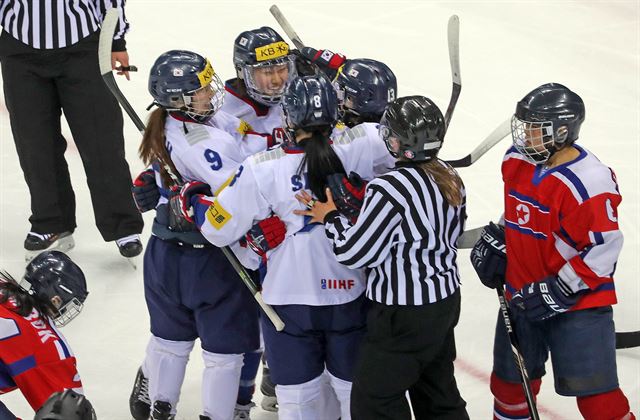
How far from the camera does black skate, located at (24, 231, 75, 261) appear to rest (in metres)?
4.83

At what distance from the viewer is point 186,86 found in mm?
3289

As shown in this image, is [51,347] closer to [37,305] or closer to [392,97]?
[37,305]

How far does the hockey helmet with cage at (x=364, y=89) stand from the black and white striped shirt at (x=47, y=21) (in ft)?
5.05

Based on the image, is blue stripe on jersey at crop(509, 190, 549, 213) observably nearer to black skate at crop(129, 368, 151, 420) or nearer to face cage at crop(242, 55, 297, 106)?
face cage at crop(242, 55, 297, 106)

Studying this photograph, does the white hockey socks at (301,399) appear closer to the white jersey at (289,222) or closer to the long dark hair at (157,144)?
the white jersey at (289,222)

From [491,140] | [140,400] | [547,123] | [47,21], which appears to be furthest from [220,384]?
[47,21]

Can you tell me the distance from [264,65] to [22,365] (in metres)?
1.32

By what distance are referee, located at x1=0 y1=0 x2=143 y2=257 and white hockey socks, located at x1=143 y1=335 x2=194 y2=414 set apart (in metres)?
1.27

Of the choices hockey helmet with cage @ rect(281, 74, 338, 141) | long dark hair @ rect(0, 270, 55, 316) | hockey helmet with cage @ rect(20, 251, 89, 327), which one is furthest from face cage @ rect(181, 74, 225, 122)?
long dark hair @ rect(0, 270, 55, 316)

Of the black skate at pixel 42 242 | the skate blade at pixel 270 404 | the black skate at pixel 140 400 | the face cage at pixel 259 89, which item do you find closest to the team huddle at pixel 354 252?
the face cage at pixel 259 89

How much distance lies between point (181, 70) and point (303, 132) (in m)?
0.45

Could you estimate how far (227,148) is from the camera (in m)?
3.31

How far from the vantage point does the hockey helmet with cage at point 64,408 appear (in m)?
2.50

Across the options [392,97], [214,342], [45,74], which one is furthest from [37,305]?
[45,74]
